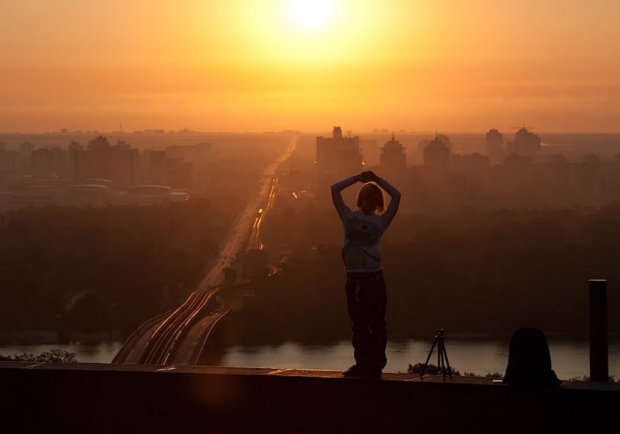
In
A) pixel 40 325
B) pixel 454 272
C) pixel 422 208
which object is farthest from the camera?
pixel 422 208

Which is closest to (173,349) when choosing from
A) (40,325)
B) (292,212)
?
(40,325)

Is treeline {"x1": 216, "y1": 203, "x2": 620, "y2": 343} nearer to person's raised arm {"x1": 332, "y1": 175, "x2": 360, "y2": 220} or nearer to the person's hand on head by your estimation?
person's raised arm {"x1": 332, "y1": 175, "x2": 360, "y2": 220}

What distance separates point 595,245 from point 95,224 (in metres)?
25.6

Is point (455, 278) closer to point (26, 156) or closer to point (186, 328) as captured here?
point (186, 328)

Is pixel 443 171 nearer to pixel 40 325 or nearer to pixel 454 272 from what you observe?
pixel 454 272

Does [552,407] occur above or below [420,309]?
above

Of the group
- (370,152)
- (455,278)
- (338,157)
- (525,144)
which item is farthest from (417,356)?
(525,144)

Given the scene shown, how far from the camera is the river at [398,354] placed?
2259cm

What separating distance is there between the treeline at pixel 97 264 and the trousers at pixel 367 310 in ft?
90.5

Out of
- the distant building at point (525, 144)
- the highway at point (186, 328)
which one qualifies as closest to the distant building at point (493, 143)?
the distant building at point (525, 144)

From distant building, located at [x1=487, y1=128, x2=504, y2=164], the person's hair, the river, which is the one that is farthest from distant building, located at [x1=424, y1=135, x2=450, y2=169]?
the person's hair

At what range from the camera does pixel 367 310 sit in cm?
483

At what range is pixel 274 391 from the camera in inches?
179

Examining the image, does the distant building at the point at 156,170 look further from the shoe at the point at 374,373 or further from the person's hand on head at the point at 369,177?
the shoe at the point at 374,373
